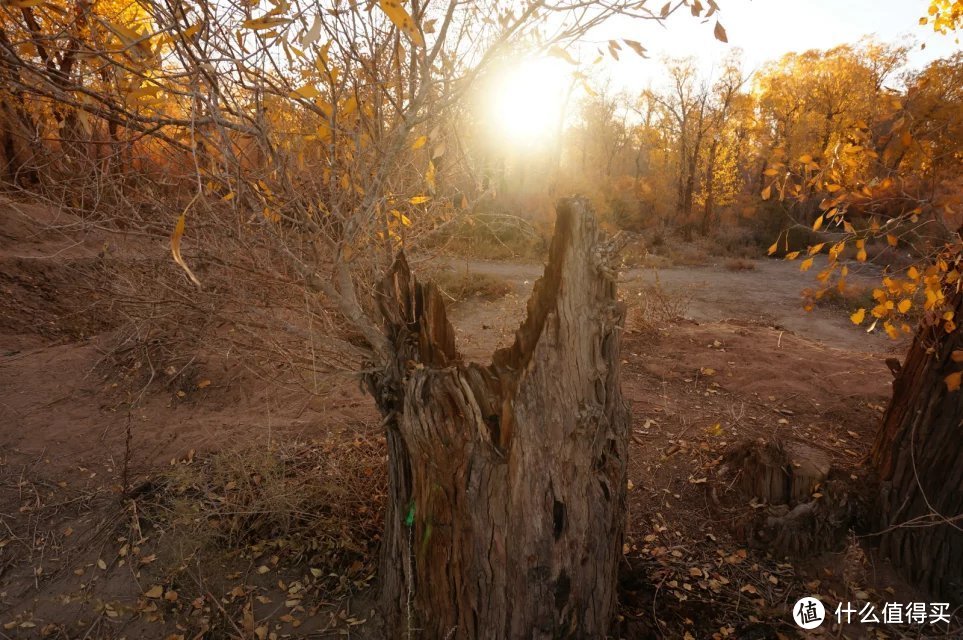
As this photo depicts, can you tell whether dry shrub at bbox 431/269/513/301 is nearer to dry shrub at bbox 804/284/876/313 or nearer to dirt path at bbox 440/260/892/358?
dirt path at bbox 440/260/892/358

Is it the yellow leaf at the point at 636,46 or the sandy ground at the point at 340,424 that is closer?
the yellow leaf at the point at 636,46

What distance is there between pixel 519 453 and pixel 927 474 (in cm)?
232

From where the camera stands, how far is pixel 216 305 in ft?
10.7

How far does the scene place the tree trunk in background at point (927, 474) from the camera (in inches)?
106

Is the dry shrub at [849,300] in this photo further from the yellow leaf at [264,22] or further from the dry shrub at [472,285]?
the yellow leaf at [264,22]

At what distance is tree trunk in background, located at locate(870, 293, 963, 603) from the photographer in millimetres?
2705

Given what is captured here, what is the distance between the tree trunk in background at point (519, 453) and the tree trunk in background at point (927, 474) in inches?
67.7

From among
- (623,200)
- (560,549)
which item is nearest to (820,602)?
(560,549)

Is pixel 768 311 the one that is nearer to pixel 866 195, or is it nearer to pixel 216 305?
pixel 866 195

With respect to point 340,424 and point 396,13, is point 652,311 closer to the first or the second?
point 340,424

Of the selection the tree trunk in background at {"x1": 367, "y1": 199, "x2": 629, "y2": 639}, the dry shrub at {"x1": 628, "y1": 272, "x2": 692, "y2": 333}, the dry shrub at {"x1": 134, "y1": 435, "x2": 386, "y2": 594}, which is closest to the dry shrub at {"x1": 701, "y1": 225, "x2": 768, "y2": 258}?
the dry shrub at {"x1": 628, "y1": 272, "x2": 692, "y2": 333}

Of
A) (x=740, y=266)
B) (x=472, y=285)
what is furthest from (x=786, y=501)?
(x=740, y=266)

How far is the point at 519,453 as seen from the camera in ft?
7.07

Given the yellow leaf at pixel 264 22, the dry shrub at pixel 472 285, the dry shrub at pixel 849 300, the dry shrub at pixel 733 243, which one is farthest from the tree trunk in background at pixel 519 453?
the dry shrub at pixel 733 243
